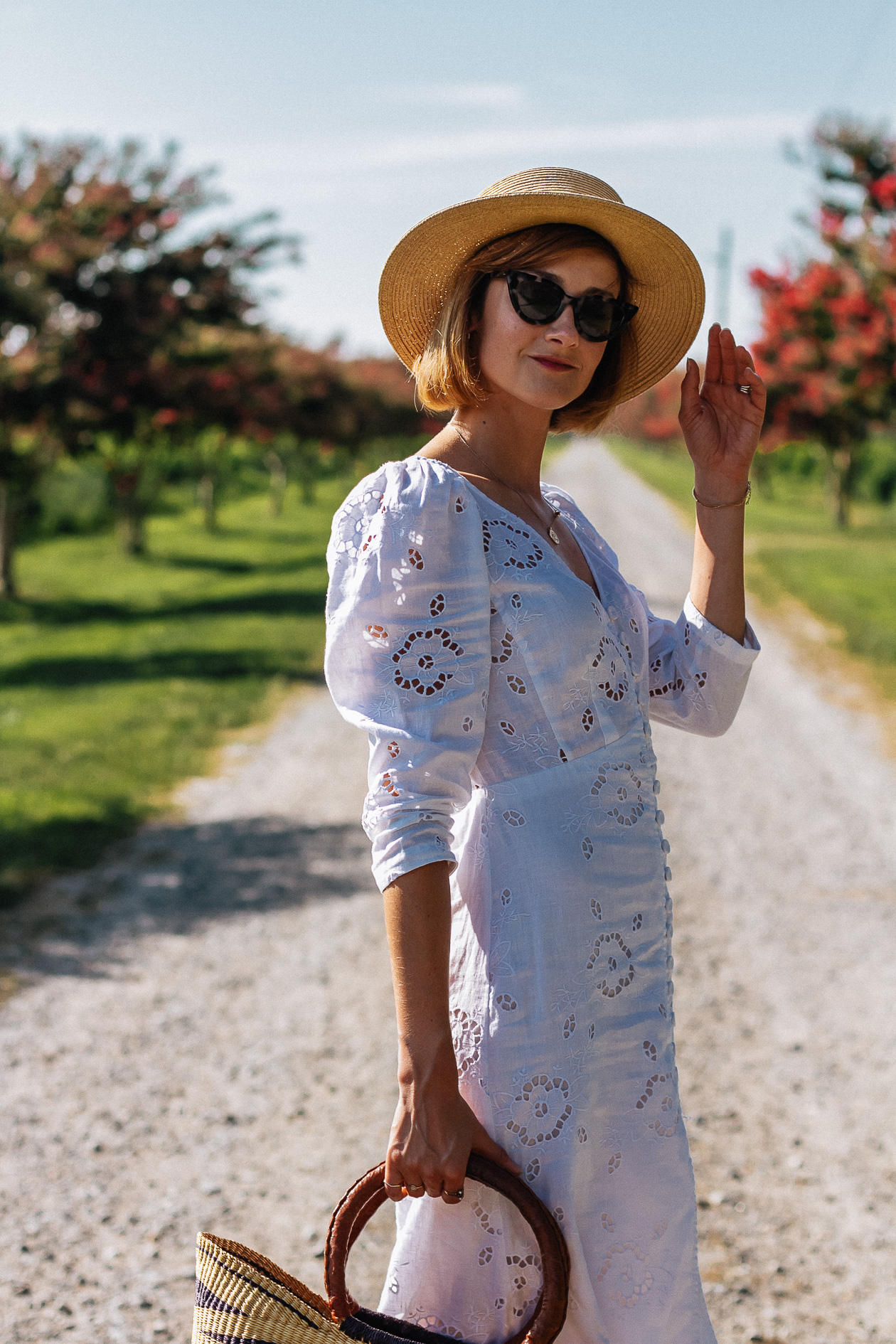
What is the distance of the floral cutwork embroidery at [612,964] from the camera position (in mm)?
1660

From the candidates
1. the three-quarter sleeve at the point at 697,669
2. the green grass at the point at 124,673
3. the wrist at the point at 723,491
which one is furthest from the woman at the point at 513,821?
the green grass at the point at 124,673

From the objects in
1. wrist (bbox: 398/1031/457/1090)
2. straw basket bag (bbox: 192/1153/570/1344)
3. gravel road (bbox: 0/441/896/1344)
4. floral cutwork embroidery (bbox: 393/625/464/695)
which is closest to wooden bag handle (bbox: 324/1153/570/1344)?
straw basket bag (bbox: 192/1153/570/1344)

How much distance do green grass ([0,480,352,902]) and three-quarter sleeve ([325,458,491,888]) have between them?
184 inches

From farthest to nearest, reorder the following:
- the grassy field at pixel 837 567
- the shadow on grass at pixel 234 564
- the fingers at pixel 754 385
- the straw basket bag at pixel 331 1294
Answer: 1. the shadow on grass at pixel 234 564
2. the grassy field at pixel 837 567
3. the fingers at pixel 754 385
4. the straw basket bag at pixel 331 1294

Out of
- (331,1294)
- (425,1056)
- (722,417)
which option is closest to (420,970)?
(425,1056)

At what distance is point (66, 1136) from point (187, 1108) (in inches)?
14.3

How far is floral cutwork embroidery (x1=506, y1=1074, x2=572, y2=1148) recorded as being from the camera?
5.18ft

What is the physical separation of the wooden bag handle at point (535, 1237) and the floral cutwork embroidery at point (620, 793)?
0.48 meters

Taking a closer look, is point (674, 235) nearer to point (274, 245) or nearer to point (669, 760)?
point (669, 760)

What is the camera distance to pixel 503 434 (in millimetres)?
1809

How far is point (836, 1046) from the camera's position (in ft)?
13.9

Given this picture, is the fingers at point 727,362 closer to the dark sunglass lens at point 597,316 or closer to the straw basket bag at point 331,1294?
Result: the dark sunglass lens at point 597,316

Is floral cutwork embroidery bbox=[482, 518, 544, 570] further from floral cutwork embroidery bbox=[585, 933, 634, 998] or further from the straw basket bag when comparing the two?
the straw basket bag

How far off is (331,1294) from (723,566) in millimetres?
1215
